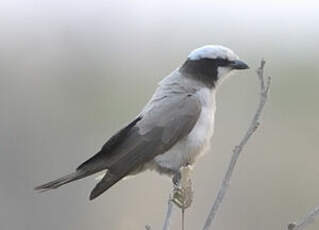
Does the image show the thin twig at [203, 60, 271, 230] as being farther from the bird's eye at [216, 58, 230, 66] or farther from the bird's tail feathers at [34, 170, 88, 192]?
the bird's eye at [216, 58, 230, 66]

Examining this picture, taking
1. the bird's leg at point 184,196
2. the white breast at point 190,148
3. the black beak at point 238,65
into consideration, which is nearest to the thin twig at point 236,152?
the bird's leg at point 184,196

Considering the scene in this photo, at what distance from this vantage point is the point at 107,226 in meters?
3.29

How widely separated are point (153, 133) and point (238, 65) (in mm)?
314

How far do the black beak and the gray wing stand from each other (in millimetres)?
148

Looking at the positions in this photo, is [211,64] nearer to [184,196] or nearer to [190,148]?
[190,148]

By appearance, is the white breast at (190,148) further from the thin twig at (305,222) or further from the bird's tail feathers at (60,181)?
the thin twig at (305,222)

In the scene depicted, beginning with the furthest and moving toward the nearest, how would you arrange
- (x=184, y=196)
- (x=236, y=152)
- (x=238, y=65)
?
(x=238, y=65), (x=236, y=152), (x=184, y=196)

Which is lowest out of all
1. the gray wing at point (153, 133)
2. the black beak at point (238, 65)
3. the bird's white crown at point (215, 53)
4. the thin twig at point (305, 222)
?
the gray wing at point (153, 133)

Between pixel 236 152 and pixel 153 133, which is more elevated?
pixel 236 152

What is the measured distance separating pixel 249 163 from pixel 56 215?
917 mm

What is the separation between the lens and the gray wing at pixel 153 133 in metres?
1.94

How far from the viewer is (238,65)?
2.17m

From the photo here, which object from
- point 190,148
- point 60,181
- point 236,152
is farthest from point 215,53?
point 236,152

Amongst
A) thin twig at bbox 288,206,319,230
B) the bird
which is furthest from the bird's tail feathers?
thin twig at bbox 288,206,319,230
